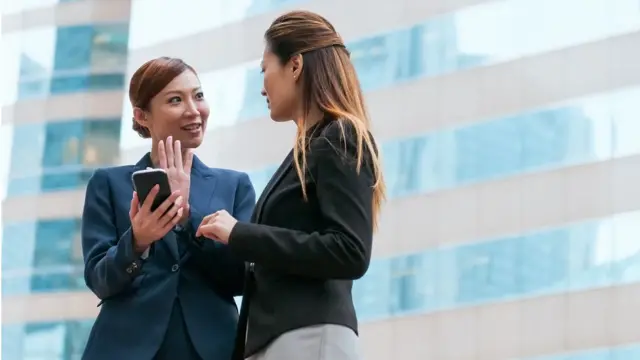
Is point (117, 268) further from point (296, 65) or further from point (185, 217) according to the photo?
point (296, 65)

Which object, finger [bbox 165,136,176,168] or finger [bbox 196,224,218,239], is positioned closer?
finger [bbox 196,224,218,239]

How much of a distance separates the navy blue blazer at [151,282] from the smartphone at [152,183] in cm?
12

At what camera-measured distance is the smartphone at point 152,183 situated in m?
2.27

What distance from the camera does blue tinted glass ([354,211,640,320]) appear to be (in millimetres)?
7406

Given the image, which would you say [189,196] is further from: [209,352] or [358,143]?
[358,143]

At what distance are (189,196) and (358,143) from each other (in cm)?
56

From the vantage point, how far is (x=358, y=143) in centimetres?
215

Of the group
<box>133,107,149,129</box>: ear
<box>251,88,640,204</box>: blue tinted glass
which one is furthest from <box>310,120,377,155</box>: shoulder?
<box>251,88,640,204</box>: blue tinted glass

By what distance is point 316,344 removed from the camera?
209 cm

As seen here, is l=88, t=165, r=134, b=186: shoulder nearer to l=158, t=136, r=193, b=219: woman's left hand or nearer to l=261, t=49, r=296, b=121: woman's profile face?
l=158, t=136, r=193, b=219: woman's left hand

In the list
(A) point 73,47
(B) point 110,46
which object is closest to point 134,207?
(B) point 110,46

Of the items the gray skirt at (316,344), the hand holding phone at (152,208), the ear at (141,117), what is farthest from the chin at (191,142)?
the gray skirt at (316,344)

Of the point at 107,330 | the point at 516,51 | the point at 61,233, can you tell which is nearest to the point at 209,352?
the point at 107,330

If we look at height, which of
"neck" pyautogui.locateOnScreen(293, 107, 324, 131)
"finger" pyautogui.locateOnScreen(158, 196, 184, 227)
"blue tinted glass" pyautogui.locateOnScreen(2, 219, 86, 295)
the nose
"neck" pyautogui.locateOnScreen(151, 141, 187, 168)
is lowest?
"blue tinted glass" pyautogui.locateOnScreen(2, 219, 86, 295)
